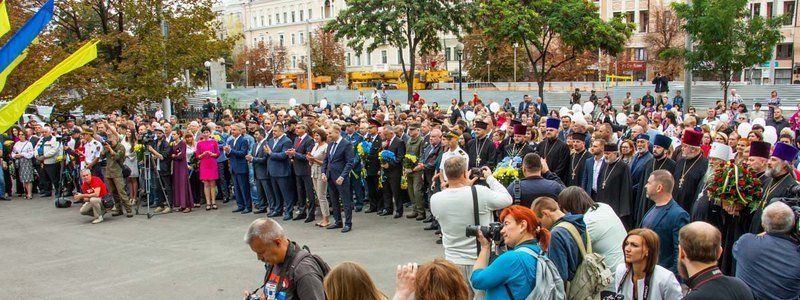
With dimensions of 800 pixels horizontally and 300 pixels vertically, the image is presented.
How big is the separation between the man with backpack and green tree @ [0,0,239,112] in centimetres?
1898

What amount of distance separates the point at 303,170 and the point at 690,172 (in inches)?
261

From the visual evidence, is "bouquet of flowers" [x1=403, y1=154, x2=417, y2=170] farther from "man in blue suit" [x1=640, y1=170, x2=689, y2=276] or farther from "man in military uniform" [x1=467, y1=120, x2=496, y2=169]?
"man in blue suit" [x1=640, y1=170, x2=689, y2=276]

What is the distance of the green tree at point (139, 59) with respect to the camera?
71.4 ft

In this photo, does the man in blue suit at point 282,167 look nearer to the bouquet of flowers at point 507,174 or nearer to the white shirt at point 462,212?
the bouquet of flowers at point 507,174

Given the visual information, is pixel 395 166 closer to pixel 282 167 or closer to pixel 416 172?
pixel 416 172

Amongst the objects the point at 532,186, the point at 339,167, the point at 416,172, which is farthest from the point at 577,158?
the point at 339,167

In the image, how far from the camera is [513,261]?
4363 millimetres

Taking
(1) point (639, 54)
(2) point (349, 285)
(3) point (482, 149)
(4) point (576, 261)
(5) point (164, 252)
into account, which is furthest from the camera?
(1) point (639, 54)

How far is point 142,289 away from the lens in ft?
29.2

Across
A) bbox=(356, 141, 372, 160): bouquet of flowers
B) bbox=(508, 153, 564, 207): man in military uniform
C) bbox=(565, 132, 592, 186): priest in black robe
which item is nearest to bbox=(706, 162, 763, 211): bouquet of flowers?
bbox=(508, 153, 564, 207): man in military uniform

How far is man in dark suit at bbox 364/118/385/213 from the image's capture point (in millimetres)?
13000

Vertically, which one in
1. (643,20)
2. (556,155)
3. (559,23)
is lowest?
(556,155)

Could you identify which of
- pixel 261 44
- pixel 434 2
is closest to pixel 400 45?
pixel 434 2

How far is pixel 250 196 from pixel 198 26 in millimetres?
10518
